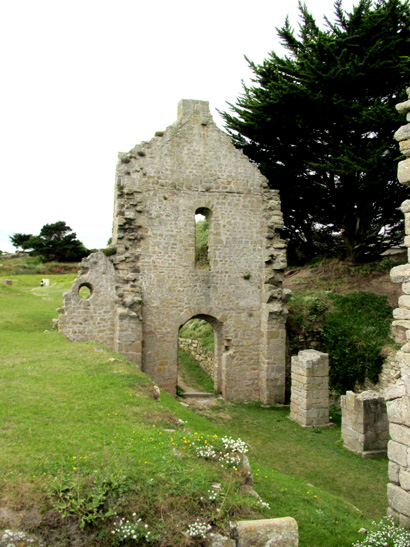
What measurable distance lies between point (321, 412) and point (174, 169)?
8.54 metres

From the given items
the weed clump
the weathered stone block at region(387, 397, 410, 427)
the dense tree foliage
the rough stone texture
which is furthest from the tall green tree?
the dense tree foliage

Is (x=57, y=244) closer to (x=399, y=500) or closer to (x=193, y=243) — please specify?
(x=193, y=243)

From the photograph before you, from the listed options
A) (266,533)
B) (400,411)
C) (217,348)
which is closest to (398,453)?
(400,411)

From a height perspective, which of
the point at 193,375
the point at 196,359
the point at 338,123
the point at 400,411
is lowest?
the point at 193,375

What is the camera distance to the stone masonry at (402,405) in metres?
6.57

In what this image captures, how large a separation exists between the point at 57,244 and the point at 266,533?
114ft

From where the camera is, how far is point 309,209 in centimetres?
1973

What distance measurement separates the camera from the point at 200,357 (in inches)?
736

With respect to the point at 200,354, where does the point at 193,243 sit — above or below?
above

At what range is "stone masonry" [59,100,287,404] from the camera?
44.4 ft

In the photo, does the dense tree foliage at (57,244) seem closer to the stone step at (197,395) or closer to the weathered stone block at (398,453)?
the stone step at (197,395)

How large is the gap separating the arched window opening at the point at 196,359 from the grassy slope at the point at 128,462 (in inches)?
171

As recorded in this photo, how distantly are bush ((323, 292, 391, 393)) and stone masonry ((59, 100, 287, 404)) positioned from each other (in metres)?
1.79

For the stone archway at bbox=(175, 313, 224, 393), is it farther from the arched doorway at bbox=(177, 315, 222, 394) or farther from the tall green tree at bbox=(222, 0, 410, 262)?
the tall green tree at bbox=(222, 0, 410, 262)
